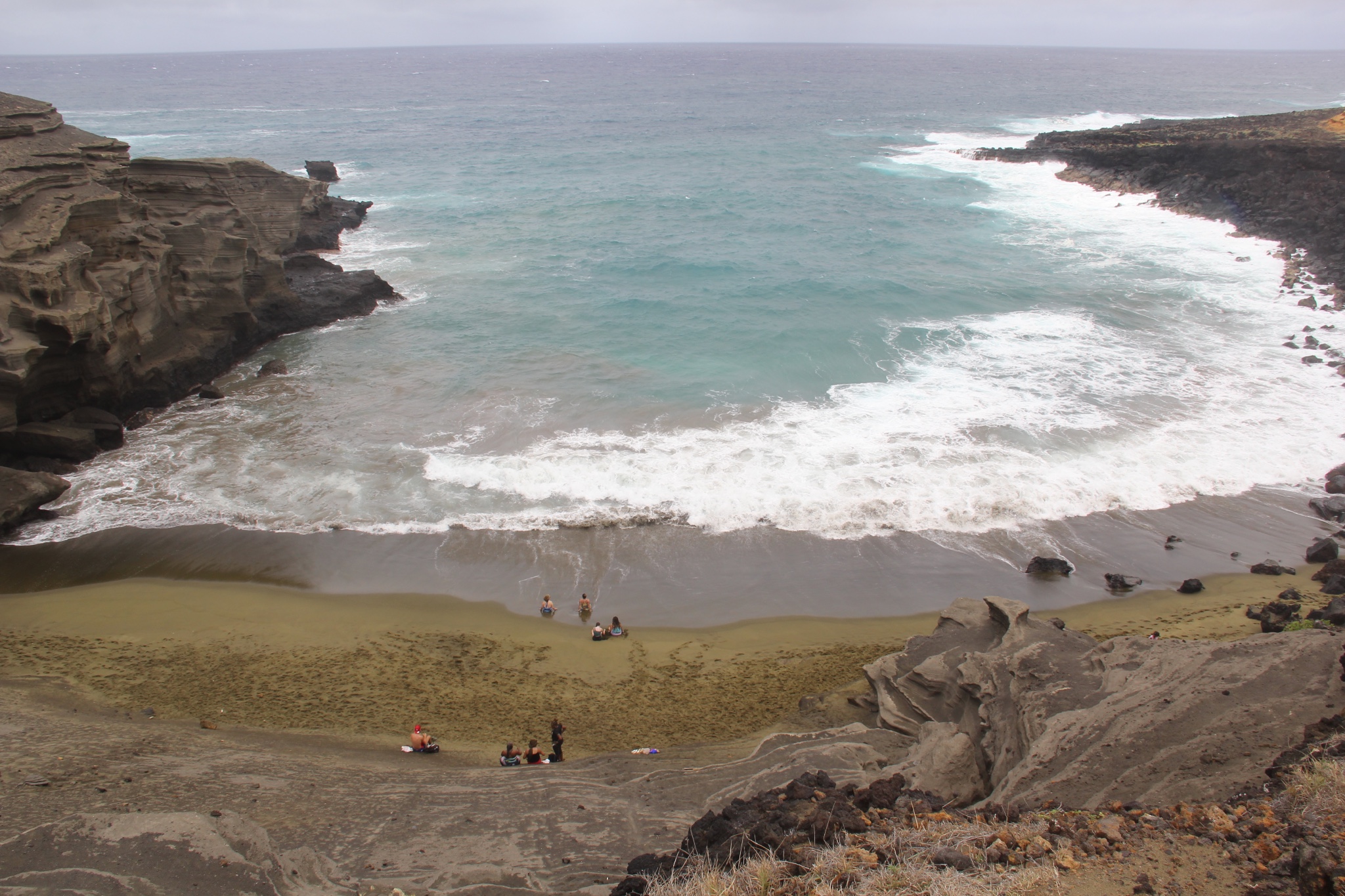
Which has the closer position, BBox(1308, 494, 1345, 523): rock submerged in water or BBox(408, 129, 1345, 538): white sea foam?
BBox(1308, 494, 1345, 523): rock submerged in water

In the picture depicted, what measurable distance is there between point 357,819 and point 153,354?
67.4ft

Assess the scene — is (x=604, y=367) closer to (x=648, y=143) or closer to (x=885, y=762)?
(x=885, y=762)

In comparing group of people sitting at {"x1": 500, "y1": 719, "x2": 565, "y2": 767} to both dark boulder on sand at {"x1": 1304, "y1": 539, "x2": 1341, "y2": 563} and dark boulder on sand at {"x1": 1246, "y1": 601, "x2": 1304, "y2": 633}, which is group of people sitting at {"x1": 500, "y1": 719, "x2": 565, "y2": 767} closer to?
dark boulder on sand at {"x1": 1246, "y1": 601, "x2": 1304, "y2": 633}

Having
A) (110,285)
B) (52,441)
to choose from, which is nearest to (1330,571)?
(52,441)

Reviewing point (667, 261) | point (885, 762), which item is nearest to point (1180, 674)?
point (885, 762)

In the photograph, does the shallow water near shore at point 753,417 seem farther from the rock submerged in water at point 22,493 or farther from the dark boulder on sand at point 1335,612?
the dark boulder on sand at point 1335,612

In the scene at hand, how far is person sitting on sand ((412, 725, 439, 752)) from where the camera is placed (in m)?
12.6

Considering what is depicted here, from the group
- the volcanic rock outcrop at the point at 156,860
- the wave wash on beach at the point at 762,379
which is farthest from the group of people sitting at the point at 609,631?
the volcanic rock outcrop at the point at 156,860

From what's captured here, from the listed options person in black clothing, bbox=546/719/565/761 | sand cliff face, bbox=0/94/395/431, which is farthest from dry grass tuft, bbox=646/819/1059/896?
sand cliff face, bbox=0/94/395/431

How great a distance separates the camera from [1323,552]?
1788 cm

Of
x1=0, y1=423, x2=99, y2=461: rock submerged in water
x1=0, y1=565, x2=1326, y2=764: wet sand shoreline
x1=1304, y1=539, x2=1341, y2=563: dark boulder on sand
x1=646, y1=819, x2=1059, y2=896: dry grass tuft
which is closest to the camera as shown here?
x1=646, y1=819, x2=1059, y2=896: dry grass tuft

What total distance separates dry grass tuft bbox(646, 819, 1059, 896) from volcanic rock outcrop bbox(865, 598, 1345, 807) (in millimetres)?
1809

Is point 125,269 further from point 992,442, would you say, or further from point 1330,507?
point 1330,507

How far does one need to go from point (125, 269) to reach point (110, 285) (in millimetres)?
875
